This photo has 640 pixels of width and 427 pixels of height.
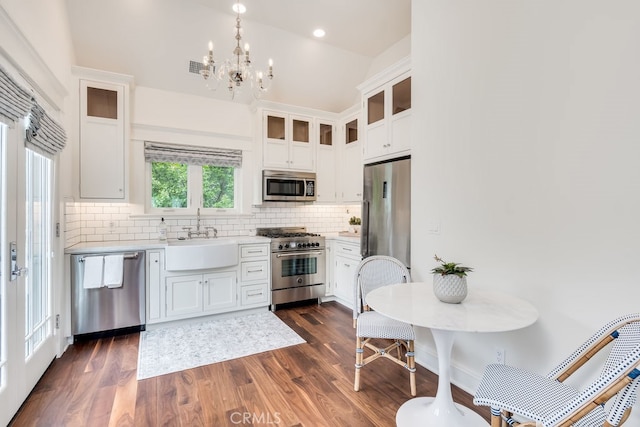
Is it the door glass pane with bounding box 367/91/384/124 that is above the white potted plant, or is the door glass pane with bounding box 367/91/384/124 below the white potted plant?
above

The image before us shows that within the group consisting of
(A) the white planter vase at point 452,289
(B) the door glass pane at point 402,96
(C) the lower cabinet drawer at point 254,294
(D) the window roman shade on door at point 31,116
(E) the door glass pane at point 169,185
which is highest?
(B) the door glass pane at point 402,96

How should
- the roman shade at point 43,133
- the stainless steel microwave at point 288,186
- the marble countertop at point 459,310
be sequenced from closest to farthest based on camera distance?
the marble countertop at point 459,310 → the roman shade at point 43,133 → the stainless steel microwave at point 288,186

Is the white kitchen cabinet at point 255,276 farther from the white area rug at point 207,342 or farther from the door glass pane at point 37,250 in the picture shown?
the door glass pane at point 37,250

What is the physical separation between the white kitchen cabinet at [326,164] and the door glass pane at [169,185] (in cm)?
189

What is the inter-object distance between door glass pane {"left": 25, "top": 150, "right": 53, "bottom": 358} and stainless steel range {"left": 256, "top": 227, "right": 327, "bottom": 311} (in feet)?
7.39

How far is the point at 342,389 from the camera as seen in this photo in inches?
91.4

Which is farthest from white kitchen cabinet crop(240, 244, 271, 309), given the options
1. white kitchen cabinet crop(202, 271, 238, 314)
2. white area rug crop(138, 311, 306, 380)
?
white area rug crop(138, 311, 306, 380)

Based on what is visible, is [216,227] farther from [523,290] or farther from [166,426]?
[523,290]

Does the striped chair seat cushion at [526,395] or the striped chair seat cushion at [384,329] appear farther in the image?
the striped chair seat cushion at [384,329]

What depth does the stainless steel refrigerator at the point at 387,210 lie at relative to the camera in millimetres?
2926

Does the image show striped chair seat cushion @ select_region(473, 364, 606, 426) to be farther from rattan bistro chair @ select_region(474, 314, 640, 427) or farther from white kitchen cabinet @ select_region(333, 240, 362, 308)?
→ white kitchen cabinet @ select_region(333, 240, 362, 308)

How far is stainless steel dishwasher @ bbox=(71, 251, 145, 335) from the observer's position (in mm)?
3072

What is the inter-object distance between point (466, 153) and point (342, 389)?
2.03 meters

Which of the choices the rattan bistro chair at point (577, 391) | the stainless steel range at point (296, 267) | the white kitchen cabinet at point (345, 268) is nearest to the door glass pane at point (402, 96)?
the white kitchen cabinet at point (345, 268)
